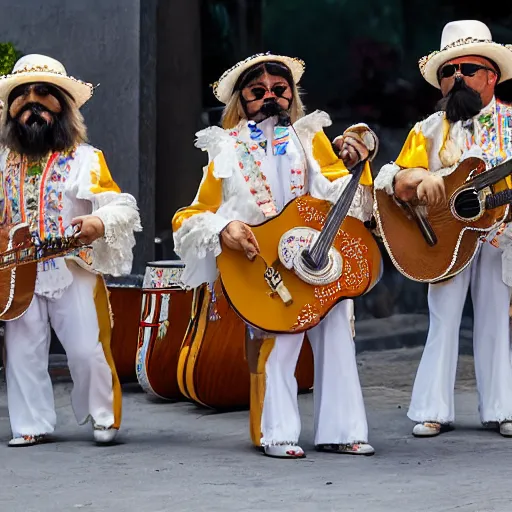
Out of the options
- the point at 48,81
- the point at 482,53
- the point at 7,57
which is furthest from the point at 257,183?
the point at 7,57

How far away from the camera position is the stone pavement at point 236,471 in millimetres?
4660

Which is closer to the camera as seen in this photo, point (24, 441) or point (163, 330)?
point (24, 441)

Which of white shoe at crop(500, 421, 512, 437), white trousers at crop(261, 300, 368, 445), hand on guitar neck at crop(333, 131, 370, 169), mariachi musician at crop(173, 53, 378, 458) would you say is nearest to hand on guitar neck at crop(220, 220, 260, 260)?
mariachi musician at crop(173, 53, 378, 458)

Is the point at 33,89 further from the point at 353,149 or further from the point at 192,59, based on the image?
the point at 192,59

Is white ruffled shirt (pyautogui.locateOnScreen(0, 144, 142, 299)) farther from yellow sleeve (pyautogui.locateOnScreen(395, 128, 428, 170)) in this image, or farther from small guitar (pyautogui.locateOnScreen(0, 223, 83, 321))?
yellow sleeve (pyautogui.locateOnScreen(395, 128, 428, 170))

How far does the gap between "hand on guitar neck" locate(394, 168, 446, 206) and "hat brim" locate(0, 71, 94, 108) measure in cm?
151

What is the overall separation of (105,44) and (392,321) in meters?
2.68

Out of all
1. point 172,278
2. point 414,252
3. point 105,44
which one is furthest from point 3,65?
point 414,252

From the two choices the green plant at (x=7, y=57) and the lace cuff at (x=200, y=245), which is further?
the green plant at (x=7, y=57)

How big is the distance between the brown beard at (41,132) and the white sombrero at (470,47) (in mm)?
1672

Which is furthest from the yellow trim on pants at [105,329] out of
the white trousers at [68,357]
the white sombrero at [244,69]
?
the white sombrero at [244,69]

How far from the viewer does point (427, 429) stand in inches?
240

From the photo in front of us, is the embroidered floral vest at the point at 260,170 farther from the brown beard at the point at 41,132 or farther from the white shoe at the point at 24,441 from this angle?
the white shoe at the point at 24,441

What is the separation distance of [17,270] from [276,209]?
120 cm
